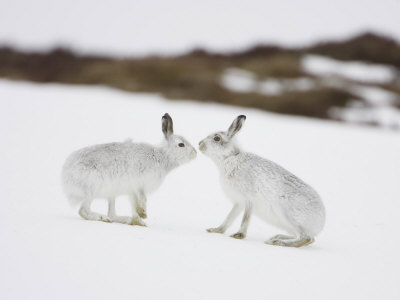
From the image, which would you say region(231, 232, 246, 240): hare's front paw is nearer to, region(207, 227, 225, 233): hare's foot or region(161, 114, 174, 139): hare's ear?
region(207, 227, 225, 233): hare's foot

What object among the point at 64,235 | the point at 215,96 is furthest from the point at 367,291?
the point at 215,96

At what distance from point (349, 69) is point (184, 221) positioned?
37.0 feet

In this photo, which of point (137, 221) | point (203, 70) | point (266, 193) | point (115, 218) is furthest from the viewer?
point (203, 70)

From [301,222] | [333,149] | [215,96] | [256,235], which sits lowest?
[256,235]

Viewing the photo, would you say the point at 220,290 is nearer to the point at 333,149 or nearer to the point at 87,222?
the point at 87,222

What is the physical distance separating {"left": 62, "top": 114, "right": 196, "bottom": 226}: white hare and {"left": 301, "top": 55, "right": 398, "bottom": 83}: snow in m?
10.8

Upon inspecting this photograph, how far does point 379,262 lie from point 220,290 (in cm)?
163

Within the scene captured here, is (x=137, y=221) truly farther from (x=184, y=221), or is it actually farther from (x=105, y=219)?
(x=184, y=221)

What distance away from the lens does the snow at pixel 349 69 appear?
14.9 m

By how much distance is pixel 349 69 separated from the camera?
15.1 meters

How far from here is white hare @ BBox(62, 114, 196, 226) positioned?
4512mm

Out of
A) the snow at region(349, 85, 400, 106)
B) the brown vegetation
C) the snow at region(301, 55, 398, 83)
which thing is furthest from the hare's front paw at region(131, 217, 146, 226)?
the snow at region(301, 55, 398, 83)

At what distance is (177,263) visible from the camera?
3535mm

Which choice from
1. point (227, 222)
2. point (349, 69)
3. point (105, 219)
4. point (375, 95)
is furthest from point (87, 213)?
point (349, 69)
